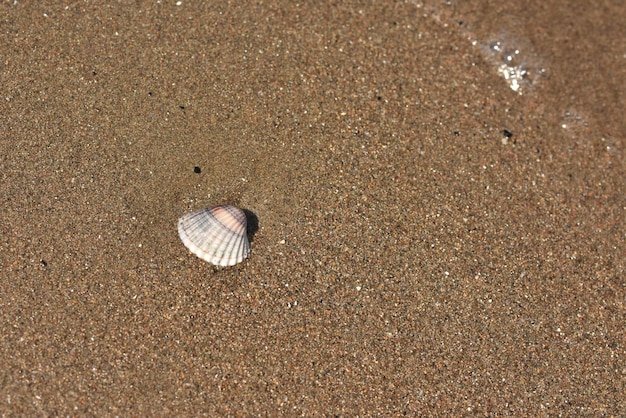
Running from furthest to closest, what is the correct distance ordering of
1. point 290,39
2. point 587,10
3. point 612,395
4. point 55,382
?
point 587,10 < point 290,39 < point 612,395 < point 55,382

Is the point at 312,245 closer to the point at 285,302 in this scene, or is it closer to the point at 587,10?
the point at 285,302

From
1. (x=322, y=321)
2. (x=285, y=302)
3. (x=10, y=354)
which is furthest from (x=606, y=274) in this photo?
(x=10, y=354)

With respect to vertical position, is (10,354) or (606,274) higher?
→ (606,274)

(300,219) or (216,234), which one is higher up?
(300,219)

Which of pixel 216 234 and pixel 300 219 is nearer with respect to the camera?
pixel 216 234
